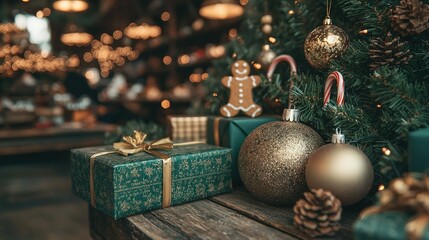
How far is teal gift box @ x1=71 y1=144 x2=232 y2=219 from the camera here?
2.90ft

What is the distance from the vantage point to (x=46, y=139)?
3533 millimetres

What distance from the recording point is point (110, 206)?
89 centimetres

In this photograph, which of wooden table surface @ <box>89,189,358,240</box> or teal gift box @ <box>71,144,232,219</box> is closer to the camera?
wooden table surface @ <box>89,189,358,240</box>

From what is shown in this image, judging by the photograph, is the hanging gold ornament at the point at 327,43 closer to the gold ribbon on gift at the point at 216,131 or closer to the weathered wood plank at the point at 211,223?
the gold ribbon on gift at the point at 216,131

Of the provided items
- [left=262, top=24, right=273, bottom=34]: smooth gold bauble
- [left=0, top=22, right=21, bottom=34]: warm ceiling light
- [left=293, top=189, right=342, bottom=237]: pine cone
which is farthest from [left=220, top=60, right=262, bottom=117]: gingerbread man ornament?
[left=0, top=22, right=21, bottom=34]: warm ceiling light

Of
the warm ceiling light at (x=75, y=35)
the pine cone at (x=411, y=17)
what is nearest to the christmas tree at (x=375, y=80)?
the pine cone at (x=411, y=17)

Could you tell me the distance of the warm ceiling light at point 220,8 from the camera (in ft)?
10.7

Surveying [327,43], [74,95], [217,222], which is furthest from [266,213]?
Answer: [74,95]

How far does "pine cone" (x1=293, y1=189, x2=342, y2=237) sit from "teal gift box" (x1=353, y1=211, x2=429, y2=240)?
14 centimetres

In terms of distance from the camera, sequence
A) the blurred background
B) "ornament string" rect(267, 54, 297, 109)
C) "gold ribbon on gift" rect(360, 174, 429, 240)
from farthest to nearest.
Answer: the blurred background < "ornament string" rect(267, 54, 297, 109) < "gold ribbon on gift" rect(360, 174, 429, 240)

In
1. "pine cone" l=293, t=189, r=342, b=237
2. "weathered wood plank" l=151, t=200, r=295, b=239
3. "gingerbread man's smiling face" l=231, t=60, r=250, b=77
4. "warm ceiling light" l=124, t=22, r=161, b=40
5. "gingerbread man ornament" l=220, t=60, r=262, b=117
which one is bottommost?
"weathered wood plank" l=151, t=200, r=295, b=239

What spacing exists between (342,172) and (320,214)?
0.10 m

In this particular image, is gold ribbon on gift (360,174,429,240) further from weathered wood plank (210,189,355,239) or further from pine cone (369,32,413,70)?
pine cone (369,32,413,70)

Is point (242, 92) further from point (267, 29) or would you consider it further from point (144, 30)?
point (144, 30)
